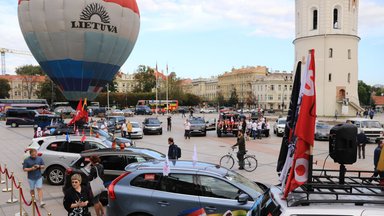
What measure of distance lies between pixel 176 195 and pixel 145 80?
12543cm

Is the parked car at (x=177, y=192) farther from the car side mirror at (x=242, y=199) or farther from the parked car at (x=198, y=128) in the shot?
the parked car at (x=198, y=128)

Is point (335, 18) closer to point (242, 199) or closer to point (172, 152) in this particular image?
point (172, 152)

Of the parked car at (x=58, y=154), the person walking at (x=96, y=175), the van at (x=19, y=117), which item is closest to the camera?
the person walking at (x=96, y=175)

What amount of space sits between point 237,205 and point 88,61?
24.7 meters

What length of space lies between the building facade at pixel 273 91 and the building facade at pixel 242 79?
6844mm

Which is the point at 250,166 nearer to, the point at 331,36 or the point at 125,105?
the point at 331,36

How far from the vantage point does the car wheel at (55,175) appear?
12930 mm

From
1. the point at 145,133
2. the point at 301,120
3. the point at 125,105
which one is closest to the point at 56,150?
the point at 301,120

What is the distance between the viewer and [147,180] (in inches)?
293

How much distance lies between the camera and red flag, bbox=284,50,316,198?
4.37 meters

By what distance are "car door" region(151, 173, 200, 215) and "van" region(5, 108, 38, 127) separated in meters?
41.8

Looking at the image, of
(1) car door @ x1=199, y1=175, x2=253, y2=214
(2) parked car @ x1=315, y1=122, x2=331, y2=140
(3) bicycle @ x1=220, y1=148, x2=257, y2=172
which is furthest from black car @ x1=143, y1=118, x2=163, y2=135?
(1) car door @ x1=199, y1=175, x2=253, y2=214

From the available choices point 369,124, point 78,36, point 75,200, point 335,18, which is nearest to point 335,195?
point 75,200

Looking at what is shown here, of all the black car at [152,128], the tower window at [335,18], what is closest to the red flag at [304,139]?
the black car at [152,128]
